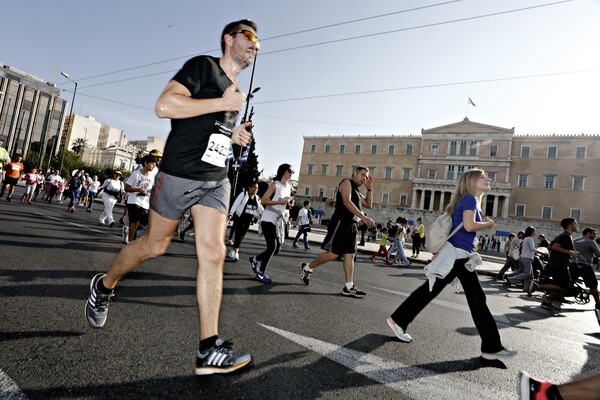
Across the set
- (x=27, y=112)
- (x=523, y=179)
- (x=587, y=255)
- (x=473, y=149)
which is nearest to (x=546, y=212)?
(x=523, y=179)

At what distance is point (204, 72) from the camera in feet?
7.32

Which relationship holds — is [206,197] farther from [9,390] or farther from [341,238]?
[341,238]

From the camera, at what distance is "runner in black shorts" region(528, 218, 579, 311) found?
21.8ft

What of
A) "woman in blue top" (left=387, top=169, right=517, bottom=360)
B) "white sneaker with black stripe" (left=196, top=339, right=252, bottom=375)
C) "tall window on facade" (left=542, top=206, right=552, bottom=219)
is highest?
"tall window on facade" (left=542, top=206, right=552, bottom=219)

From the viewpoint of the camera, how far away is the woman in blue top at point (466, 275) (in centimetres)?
303

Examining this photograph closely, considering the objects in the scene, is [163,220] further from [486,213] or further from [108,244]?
[486,213]

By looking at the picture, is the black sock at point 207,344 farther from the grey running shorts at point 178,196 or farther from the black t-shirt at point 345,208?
the black t-shirt at point 345,208

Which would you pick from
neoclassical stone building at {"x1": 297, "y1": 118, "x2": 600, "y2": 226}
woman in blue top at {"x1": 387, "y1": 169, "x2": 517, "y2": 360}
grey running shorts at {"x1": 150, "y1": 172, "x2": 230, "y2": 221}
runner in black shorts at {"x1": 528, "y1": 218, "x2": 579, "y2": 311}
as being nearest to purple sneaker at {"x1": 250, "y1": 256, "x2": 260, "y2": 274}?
woman in blue top at {"x1": 387, "y1": 169, "x2": 517, "y2": 360}

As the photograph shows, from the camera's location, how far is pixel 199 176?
2219mm

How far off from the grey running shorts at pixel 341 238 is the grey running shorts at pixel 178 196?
2938 mm

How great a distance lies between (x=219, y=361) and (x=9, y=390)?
946mm

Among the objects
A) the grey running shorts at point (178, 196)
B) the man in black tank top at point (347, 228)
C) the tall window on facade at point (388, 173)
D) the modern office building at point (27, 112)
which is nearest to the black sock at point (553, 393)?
the grey running shorts at point (178, 196)

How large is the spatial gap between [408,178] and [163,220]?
57455mm

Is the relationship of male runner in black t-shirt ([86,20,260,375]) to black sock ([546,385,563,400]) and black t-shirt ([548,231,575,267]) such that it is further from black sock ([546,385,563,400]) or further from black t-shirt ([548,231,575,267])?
black t-shirt ([548,231,575,267])
